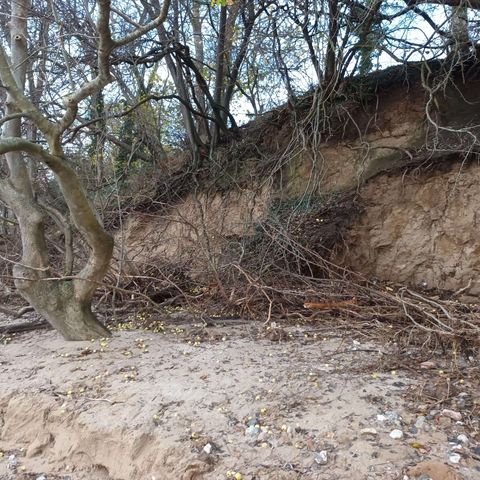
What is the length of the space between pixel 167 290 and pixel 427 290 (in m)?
3.15

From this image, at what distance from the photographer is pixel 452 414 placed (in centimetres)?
279

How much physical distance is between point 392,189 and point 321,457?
175 inches

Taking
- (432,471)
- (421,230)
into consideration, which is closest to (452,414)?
(432,471)

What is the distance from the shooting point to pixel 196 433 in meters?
2.88

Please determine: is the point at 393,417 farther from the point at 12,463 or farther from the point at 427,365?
the point at 12,463

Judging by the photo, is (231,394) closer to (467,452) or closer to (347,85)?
(467,452)

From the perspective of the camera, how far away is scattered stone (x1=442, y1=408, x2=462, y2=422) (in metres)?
2.76

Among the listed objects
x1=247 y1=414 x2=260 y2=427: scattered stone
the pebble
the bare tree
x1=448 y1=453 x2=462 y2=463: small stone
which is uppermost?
the bare tree

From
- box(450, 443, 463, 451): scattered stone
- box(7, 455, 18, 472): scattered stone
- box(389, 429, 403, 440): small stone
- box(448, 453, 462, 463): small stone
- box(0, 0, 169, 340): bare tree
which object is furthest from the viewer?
box(0, 0, 169, 340): bare tree

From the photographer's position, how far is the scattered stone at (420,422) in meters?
2.71

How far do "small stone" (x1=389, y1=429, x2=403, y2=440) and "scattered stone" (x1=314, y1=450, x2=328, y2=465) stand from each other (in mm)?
377

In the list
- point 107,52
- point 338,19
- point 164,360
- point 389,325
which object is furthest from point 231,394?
point 338,19

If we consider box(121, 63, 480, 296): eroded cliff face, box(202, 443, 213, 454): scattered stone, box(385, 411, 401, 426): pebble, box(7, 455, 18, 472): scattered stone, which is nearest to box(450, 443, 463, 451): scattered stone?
box(385, 411, 401, 426): pebble

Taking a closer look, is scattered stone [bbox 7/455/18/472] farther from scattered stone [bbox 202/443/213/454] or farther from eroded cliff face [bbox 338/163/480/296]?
eroded cliff face [bbox 338/163/480/296]
